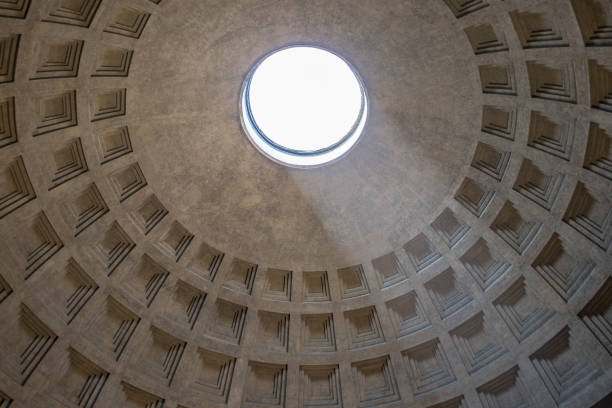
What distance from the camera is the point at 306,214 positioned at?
66.0 ft

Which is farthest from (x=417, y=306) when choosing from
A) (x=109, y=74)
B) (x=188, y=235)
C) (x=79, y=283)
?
(x=109, y=74)

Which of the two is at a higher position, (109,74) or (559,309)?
(109,74)

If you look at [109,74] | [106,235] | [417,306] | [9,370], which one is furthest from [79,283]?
[417,306]

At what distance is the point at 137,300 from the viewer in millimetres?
18266

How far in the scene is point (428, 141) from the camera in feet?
60.2

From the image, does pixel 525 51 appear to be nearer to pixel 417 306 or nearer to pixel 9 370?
pixel 417 306

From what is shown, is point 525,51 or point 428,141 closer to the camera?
point 525,51

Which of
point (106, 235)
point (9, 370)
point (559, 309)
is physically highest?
point (106, 235)

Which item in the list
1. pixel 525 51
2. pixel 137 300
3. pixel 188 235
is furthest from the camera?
pixel 188 235

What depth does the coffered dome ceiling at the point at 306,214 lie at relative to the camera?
15227 mm

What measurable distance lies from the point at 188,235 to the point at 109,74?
20.9 feet

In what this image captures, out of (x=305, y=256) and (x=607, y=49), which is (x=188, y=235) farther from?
(x=607, y=49)

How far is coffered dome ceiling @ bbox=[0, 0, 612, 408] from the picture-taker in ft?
50.0

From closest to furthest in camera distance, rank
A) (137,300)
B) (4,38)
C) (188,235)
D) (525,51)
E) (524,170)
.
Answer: (4,38) → (525,51) → (524,170) → (137,300) → (188,235)
